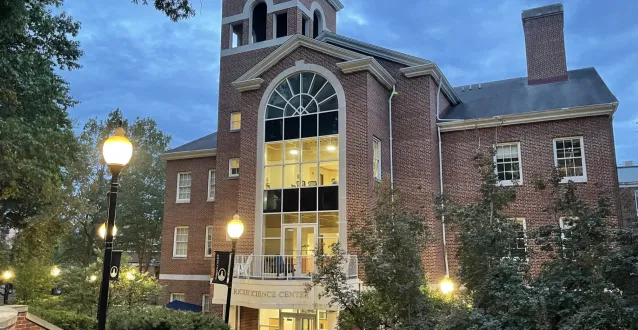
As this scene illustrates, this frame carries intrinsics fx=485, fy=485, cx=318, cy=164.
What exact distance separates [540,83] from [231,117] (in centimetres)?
1517

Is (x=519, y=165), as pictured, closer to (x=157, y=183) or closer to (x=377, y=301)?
(x=377, y=301)

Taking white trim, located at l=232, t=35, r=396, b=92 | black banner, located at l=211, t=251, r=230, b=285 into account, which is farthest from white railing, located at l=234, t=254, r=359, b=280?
white trim, located at l=232, t=35, r=396, b=92

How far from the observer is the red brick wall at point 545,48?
2228cm

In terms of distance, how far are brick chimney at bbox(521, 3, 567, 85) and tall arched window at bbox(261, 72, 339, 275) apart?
10016mm

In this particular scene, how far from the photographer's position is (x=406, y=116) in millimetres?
21453

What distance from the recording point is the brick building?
1891 centimetres

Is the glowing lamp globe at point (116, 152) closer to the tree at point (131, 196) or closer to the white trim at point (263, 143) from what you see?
the white trim at point (263, 143)

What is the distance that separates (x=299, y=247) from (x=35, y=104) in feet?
38.3

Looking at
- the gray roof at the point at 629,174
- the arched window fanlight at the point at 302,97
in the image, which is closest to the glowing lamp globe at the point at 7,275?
the arched window fanlight at the point at 302,97

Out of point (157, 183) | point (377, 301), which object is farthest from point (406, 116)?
point (157, 183)

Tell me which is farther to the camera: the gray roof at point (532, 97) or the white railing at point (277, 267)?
the gray roof at point (532, 97)

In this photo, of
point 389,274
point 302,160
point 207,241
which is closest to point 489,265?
point 389,274

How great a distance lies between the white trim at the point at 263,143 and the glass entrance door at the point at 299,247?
1178mm

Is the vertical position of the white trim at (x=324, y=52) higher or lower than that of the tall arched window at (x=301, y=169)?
higher
